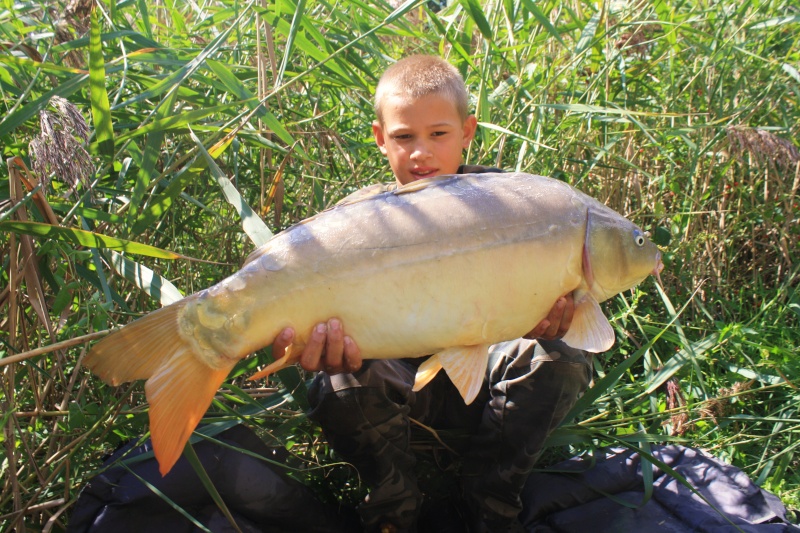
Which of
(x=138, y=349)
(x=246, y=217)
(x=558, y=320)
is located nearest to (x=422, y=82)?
(x=246, y=217)

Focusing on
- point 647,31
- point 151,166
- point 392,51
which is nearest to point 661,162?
point 647,31

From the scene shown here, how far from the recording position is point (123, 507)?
172 centimetres

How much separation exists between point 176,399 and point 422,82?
1.19 m

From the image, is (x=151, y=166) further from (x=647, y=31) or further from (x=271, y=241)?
(x=647, y=31)

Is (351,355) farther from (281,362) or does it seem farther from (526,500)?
(526,500)

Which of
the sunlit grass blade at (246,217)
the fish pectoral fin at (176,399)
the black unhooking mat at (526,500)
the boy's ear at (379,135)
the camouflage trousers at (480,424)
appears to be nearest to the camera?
the fish pectoral fin at (176,399)

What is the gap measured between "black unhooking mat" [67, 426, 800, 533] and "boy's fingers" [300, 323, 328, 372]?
45 cm

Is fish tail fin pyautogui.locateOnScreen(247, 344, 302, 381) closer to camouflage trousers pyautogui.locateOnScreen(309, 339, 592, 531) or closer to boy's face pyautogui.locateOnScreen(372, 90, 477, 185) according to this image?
camouflage trousers pyautogui.locateOnScreen(309, 339, 592, 531)

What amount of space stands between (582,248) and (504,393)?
22.7 inches

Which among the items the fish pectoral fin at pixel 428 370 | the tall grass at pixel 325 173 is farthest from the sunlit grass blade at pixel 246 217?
the fish pectoral fin at pixel 428 370

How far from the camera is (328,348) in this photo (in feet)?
4.80

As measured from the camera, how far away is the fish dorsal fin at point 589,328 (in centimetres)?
151

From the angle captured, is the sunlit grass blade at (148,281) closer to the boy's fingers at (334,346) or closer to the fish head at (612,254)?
the boy's fingers at (334,346)

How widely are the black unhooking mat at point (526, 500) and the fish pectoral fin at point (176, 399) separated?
520 millimetres
